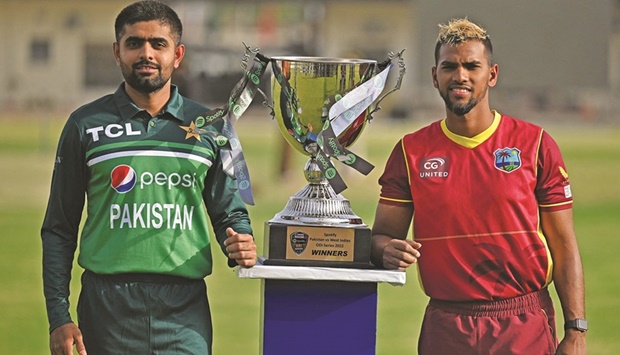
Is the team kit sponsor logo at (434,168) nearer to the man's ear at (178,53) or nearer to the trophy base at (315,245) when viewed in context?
the trophy base at (315,245)

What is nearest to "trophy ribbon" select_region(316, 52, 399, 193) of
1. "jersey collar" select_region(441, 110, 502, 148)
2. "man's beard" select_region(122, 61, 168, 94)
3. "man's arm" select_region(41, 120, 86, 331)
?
"jersey collar" select_region(441, 110, 502, 148)

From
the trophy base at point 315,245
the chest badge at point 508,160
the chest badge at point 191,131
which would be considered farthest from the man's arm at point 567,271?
the chest badge at point 191,131

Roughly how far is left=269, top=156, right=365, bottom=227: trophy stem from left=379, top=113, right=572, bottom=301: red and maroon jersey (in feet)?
0.69

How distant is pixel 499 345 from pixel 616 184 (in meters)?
16.6

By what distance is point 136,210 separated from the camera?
2941 millimetres

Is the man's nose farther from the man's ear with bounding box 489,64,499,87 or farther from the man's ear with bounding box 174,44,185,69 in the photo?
the man's ear with bounding box 489,64,499,87

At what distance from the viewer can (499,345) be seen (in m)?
3.03

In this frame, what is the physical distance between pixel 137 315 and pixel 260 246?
7.22m

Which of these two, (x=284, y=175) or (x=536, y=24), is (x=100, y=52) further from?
(x=284, y=175)

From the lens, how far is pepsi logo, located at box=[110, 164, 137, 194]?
294 centimetres

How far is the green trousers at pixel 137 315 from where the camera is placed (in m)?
2.97

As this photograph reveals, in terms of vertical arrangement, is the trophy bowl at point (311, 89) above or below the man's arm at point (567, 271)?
above

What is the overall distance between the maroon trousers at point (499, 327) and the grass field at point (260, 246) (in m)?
3.75

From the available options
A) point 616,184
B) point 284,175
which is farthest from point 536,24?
point 284,175
